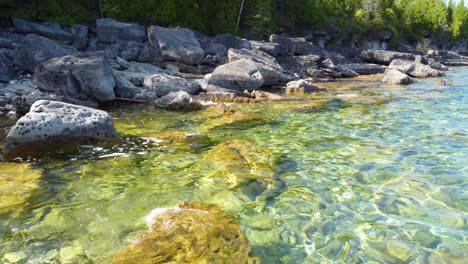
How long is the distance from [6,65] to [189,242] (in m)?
16.4

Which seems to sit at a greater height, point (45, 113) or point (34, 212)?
point (45, 113)

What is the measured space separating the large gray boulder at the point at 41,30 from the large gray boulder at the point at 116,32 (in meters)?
2.20

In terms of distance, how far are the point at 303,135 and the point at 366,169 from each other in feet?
9.79

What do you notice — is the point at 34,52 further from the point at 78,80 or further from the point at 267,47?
the point at 267,47

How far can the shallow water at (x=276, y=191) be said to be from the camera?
14.7 ft

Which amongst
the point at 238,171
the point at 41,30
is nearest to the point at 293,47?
the point at 41,30

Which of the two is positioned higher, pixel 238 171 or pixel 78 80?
pixel 78 80

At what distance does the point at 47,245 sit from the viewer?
443cm

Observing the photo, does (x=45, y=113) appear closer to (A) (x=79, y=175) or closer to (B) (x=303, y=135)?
(A) (x=79, y=175)

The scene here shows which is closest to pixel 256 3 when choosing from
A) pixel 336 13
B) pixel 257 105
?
pixel 336 13

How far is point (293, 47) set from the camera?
119 ft

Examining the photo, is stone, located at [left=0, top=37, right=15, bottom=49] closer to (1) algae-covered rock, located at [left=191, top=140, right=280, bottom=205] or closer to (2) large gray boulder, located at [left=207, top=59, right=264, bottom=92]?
(2) large gray boulder, located at [left=207, top=59, right=264, bottom=92]

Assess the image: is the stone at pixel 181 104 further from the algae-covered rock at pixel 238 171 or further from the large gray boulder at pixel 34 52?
the large gray boulder at pixel 34 52

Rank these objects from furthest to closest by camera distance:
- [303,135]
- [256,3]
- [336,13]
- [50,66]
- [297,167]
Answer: [336,13] → [256,3] → [50,66] → [303,135] → [297,167]
